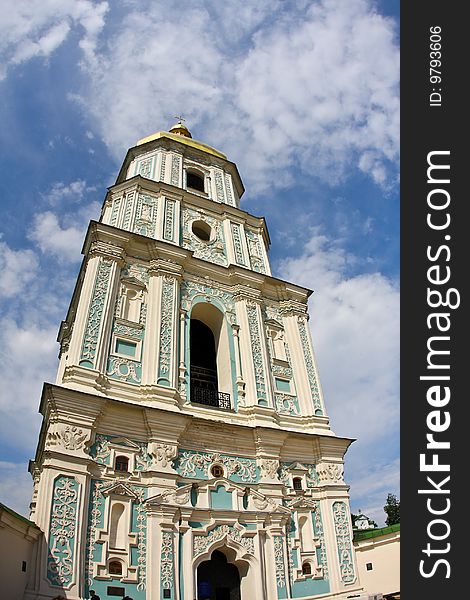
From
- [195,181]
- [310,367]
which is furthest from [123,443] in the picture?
[195,181]

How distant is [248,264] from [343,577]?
11.5 metres

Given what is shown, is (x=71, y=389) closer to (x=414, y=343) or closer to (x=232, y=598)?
(x=232, y=598)

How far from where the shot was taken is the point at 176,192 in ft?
67.6

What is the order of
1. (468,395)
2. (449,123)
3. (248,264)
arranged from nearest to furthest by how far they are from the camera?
(468,395), (449,123), (248,264)

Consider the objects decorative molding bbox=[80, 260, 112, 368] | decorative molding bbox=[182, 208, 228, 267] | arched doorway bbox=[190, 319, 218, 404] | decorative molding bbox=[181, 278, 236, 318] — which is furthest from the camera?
decorative molding bbox=[182, 208, 228, 267]

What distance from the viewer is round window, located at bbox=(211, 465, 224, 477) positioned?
554 inches

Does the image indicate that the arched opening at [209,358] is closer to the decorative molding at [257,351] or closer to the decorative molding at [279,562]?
the decorative molding at [257,351]

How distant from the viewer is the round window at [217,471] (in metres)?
14.1

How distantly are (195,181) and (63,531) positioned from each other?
662 inches

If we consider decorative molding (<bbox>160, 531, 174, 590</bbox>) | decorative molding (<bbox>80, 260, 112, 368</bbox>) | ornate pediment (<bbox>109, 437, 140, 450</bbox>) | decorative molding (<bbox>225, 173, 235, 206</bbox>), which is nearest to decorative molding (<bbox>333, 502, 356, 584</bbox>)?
decorative molding (<bbox>160, 531, 174, 590</bbox>)

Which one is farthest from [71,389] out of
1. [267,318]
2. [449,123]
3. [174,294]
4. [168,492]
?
[449,123]

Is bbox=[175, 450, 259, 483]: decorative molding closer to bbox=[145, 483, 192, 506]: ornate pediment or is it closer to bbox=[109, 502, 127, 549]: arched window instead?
bbox=[145, 483, 192, 506]: ornate pediment

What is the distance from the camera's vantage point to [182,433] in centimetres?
1393

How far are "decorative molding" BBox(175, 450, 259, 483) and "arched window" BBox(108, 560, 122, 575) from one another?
2.66 meters
